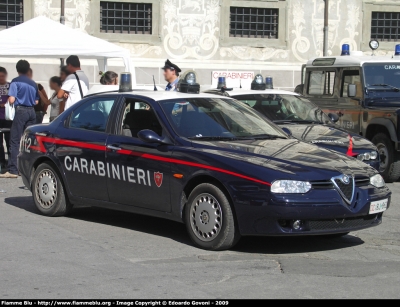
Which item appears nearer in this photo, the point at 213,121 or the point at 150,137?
the point at 150,137

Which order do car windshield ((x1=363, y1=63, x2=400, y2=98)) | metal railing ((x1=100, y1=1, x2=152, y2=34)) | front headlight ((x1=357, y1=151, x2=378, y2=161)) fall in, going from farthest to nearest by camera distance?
metal railing ((x1=100, y1=1, x2=152, y2=34)), car windshield ((x1=363, y1=63, x2=400, y2=98)), front headlight ((x1=357, y1=151, x2=378, y2=161))

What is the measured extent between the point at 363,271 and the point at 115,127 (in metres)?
3.08

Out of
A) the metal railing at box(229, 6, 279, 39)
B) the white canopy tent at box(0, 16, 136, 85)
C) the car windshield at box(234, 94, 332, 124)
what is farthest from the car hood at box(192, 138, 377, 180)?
the metal railing at box(229, 6, 279, 39)

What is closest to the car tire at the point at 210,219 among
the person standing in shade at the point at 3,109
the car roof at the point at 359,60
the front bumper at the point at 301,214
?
the front bumper at the point at 301,214

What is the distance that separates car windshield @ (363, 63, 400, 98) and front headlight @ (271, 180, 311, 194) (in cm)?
683

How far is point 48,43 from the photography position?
561 inches

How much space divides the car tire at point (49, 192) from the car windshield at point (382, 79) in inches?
249

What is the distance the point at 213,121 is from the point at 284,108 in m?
3.89

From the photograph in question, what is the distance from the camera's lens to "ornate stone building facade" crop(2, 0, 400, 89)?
23188 mm

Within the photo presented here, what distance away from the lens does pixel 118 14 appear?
23484 millimetres

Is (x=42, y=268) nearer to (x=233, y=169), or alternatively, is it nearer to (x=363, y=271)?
(x=233, y=169)

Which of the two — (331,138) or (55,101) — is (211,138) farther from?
(55,101)

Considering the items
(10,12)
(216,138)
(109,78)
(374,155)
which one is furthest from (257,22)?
(216,138)

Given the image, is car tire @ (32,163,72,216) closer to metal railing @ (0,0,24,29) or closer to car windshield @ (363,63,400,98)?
car windshield @ (363,63,400,98)
